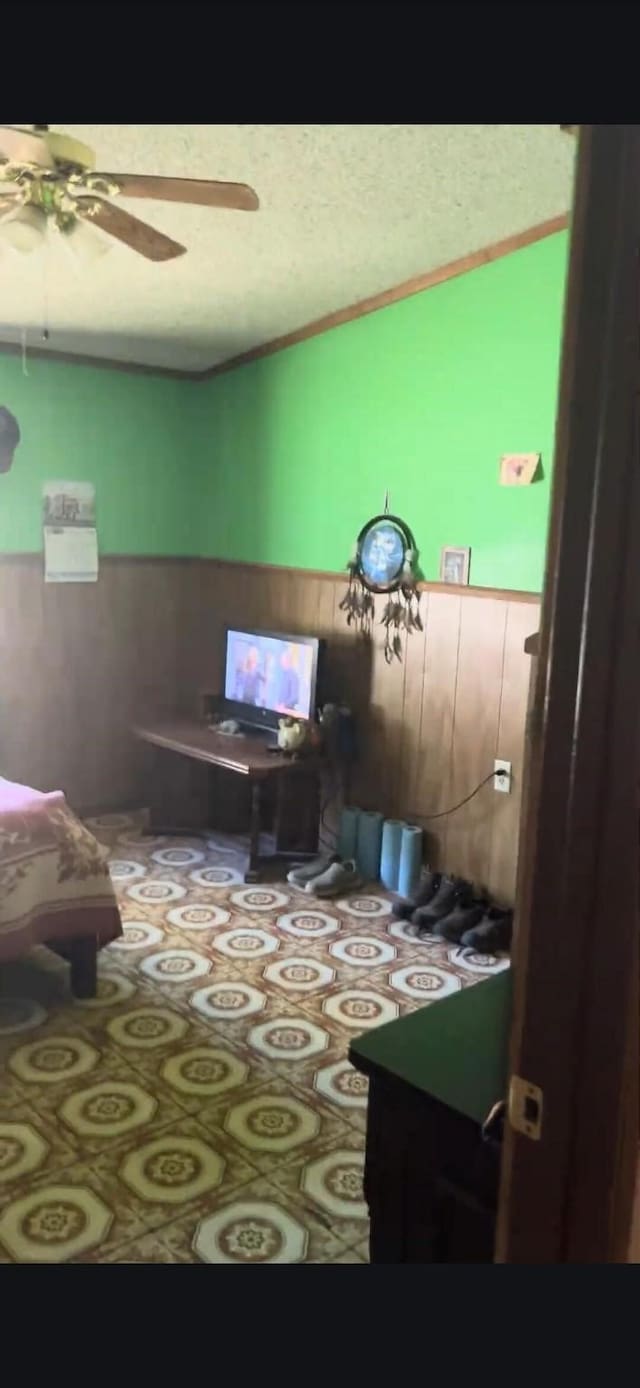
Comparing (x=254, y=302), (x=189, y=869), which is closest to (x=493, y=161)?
(x=254, y=302)

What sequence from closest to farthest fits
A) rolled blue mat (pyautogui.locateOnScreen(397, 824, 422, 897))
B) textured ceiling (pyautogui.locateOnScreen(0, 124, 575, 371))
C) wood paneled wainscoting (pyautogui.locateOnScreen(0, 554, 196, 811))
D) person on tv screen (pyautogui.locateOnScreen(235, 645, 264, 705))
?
textured ceiling (pyautogui.locateOnScreen(0, 124, 575, 371))
rolled blue mat (pyautogui.locateOnScreen(397, 824, 422, 897))
person on tv screen (pyautogui.locateOnScreen(235, 645, 264, 705))
wood paneled wainscoting (pyautogui.locateOnScreen(0, 554, 196, 811))

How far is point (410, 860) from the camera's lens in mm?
Result: 4082

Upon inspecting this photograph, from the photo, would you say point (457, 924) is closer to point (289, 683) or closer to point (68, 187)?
point (289, 683)

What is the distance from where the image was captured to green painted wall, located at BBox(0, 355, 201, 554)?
15.2ft

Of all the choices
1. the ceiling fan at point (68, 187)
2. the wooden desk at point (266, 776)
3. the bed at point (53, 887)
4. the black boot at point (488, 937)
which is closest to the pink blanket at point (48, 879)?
the bed at point (53, 887)

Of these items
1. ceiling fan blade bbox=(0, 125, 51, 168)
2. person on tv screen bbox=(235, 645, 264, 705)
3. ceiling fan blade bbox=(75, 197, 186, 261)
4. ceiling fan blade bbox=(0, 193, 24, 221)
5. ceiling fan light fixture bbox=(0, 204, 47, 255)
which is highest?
ceiling fan blade bbox=(0, 125, 51, 168)

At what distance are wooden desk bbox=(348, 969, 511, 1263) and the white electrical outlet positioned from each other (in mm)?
2262

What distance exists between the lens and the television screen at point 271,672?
435 centimetres

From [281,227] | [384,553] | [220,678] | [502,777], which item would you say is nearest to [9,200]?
[281,227]

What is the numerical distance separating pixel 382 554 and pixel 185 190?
2.06 m

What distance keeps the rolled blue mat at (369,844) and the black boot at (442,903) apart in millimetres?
402

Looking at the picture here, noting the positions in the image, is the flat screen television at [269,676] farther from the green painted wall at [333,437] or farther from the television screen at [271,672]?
the green painted wall at [333,437]

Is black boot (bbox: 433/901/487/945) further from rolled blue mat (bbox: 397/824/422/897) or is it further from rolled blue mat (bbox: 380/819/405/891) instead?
rolled blue mat (bbox: 380/819/405/891)

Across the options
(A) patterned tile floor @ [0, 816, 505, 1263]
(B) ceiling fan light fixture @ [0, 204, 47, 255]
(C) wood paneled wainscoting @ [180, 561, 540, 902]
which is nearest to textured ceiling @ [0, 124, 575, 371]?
(B) ceiling fan light fixture @ [0, 204, 47, 255]
